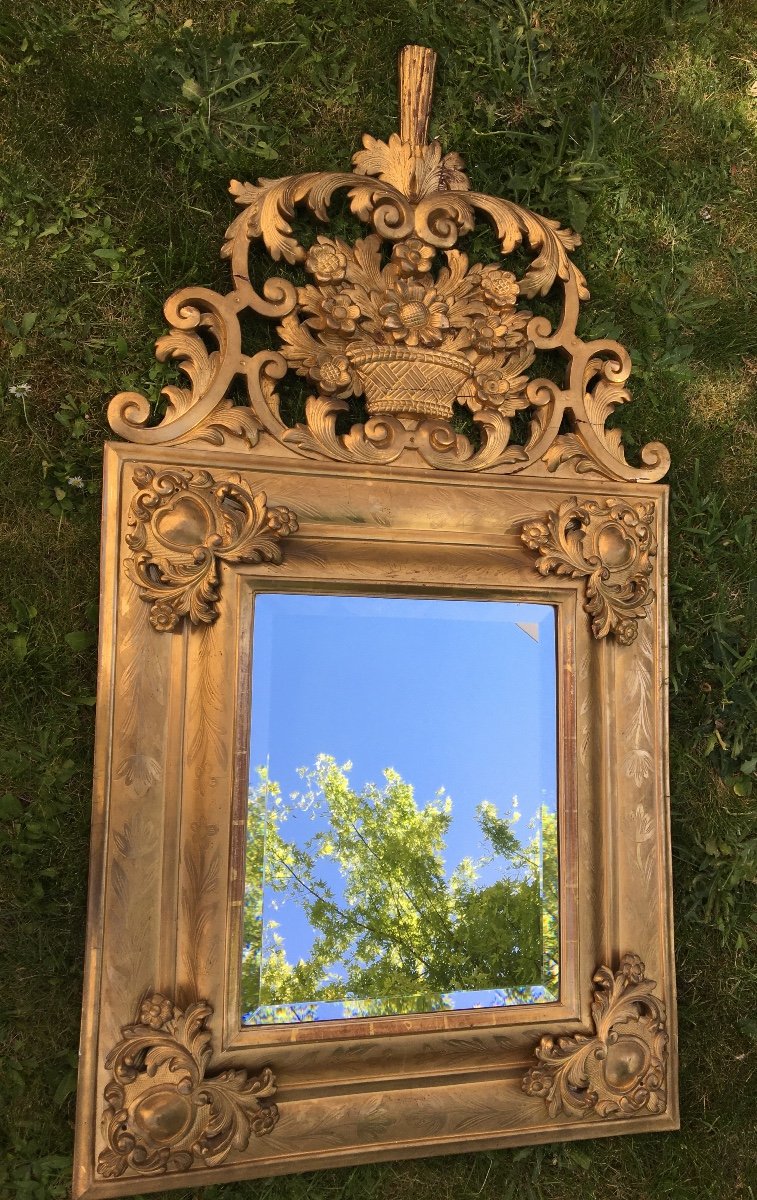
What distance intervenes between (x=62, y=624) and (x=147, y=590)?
16 cm

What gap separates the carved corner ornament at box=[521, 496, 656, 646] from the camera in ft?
4.35

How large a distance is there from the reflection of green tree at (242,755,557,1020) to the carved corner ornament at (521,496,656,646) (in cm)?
37

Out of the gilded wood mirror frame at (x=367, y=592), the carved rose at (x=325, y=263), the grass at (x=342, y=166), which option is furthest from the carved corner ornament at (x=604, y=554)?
the carved rose at (x=325, y=263)

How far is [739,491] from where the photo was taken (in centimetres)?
153

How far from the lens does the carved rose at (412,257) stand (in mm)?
1300

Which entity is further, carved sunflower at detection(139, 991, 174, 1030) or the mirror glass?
the mirror glass

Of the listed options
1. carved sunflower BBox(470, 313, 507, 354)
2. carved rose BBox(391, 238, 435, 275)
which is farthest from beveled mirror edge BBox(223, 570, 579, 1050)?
carved rose BBox(391, 238, 435, 275)

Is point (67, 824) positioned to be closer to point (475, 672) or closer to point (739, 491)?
point (475, 672)

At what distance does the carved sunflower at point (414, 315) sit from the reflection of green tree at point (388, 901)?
2.28ft

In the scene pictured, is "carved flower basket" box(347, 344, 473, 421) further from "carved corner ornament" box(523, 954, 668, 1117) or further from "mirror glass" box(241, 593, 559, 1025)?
"carved corner ornament" box(523, 954, 668, 1117)

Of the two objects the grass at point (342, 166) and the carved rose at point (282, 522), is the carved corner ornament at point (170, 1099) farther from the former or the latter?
the carved rose at point (282, 522)

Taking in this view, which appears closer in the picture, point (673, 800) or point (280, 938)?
point (280, 938)

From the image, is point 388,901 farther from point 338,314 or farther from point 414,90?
point 414,90

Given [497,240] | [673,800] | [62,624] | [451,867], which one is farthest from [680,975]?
[497,240]
